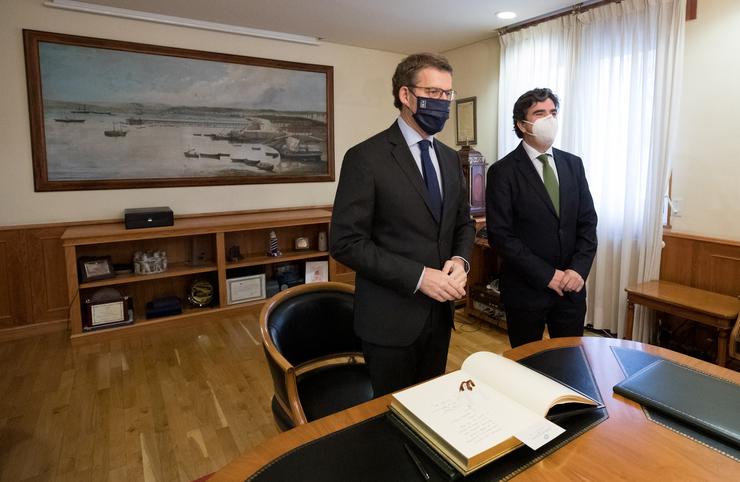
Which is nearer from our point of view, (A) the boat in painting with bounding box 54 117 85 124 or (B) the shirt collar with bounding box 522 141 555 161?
(B) the shirt collar with bounding box 522 141 555 161

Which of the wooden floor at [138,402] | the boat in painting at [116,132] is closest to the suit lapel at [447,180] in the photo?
the wooden floor at [138,402]

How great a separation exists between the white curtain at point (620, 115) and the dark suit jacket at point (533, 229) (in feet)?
4.93

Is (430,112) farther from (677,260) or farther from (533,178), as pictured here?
(677,260)

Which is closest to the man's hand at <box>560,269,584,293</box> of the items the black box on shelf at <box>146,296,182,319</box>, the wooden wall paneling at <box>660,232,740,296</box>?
the wooden wall paneling at <box>660,232,740,296</box>

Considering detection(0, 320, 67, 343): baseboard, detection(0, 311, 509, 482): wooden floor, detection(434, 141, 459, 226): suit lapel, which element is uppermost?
detection(434, 141, 459, 226): suit lapel

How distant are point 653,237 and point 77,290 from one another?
4.13 meters

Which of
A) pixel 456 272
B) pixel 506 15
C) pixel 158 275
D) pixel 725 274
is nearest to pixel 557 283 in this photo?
pixel 456 272

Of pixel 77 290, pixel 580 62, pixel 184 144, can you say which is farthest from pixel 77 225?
pixel 580 62

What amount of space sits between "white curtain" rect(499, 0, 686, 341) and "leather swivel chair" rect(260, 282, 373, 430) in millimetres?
2381

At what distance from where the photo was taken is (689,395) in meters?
1.10

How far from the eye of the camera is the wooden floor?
6.75 ft

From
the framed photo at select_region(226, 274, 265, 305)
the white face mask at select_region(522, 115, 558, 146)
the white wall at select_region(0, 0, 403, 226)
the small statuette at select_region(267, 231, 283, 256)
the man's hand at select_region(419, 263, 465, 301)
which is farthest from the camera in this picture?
the small statuette at select_region(267, 231, 283, 256)

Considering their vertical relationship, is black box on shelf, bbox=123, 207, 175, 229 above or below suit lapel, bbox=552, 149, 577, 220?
below

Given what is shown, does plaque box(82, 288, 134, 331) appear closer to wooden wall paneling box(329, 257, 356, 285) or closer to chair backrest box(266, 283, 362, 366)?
wooden wall paneling box(329, 257, 356, 285)
